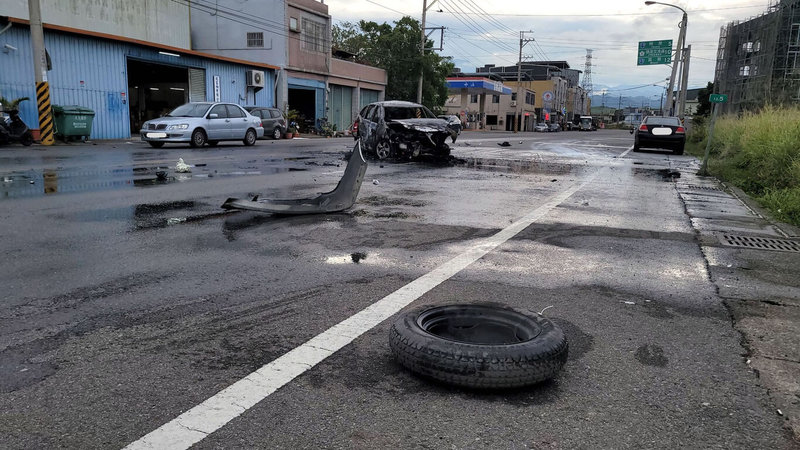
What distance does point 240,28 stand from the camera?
127 feet

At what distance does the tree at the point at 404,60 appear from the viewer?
4856 cm

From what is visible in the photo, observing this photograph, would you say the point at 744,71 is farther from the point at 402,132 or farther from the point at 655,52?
the point at 402,132

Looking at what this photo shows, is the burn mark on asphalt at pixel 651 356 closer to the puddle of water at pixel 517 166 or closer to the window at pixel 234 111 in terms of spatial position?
the puddle of water at pixel 517 166

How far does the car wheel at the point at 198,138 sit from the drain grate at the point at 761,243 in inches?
677

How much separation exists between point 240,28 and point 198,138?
2146 centimetres

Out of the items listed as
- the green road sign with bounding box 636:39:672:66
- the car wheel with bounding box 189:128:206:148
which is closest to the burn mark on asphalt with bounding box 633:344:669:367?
the car wheel with bounding box 189:128:206:148

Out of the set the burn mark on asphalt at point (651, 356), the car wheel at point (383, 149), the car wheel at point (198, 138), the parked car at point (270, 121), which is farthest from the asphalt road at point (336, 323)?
the parked car at point (270, 121)

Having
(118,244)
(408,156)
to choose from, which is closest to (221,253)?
(118,244)

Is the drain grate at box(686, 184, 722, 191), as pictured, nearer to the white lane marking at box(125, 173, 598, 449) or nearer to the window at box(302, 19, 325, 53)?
the white lane marking at box(125, 173, 598, 449)

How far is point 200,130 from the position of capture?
2009cm

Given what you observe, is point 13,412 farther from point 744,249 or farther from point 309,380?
point 744,249

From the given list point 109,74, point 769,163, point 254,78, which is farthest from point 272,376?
point 254,78

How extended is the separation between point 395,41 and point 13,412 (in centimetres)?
4900

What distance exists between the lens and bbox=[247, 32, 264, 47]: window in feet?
125
